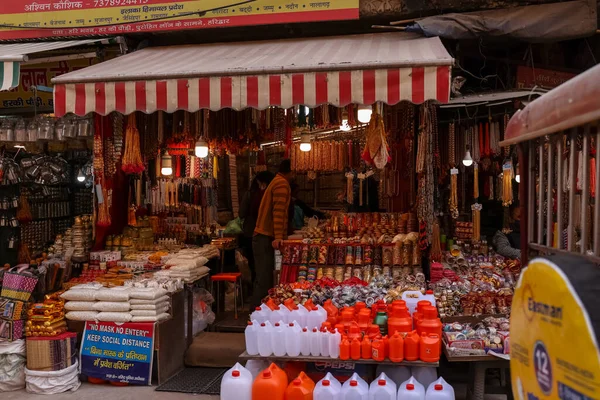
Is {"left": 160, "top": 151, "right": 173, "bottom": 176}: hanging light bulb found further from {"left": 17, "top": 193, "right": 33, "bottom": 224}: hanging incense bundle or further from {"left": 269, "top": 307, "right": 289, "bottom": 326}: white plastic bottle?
{"left": 269, "top": 307, "right": 289, "bottom": 326}: white plastic bottle

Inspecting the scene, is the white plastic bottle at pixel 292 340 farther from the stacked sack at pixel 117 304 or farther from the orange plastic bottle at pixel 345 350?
the stacked sack at pixel 117 304

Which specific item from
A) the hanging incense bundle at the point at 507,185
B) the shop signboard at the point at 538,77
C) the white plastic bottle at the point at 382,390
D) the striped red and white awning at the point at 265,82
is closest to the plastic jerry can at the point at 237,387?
Result: the white plastic bottle at the point at 382,390

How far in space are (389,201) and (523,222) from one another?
6.83 metres

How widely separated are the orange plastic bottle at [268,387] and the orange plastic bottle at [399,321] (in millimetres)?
1010

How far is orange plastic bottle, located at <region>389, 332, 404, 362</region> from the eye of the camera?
15.1 feet

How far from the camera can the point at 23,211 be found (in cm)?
958

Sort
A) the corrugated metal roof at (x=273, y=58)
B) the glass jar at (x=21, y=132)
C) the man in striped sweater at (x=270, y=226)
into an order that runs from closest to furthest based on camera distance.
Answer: the corrugated metal roof at (x=273, y=58), the glass jar at (x=21, y=132), the man in striped sweater at (x=270, y=226)

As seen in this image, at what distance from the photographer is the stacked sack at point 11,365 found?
586 cm

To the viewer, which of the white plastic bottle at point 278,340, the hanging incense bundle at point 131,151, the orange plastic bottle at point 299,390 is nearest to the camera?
the orange plastic bottle at point 299,390

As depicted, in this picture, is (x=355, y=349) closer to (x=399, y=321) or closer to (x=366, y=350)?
(x=366, y=350)

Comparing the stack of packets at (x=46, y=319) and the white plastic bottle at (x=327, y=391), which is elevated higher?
the stack of packets at (x=46, y=319)

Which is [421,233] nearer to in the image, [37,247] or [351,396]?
[351,396]

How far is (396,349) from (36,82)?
656cm

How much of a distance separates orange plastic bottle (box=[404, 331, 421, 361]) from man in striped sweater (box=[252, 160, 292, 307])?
10.4ft
